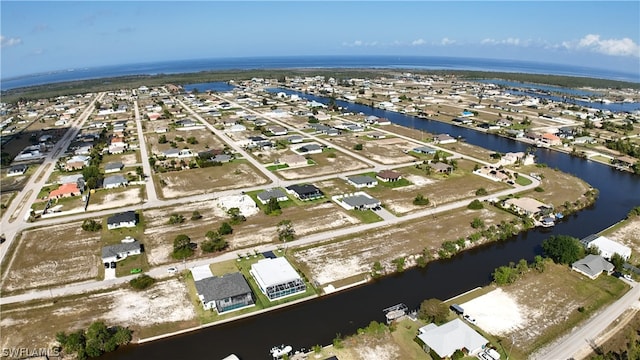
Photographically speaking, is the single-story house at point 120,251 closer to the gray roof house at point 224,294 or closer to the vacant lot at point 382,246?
the gray roof house at point 224,294

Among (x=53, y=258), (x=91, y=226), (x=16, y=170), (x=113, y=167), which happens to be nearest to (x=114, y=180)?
(x=113, y=167)

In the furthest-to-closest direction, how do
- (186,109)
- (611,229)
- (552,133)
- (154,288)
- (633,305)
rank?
1. (186,109)
2. (552,133)
3. (611,229)
4. (154,288)
5. (633,305)

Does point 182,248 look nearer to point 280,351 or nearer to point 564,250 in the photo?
point 280,351

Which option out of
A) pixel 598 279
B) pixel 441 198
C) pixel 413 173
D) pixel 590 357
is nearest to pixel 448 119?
pixel 413 173

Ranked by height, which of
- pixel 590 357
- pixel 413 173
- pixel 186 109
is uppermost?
pixel 186 109

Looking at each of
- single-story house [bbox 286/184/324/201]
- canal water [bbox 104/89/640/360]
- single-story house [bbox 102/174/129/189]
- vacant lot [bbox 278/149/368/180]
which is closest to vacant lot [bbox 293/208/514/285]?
canal water [bbox 104/89/640/360]

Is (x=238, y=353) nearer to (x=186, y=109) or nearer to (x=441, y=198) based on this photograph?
(x=441, y=198)
